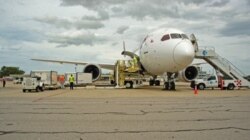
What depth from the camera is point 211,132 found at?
6629 millimetres

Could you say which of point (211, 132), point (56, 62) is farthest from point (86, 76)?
point (211, 132)

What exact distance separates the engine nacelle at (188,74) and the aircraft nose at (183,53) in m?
7.98

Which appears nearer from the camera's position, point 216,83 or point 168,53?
point 168,53

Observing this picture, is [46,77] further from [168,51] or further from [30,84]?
[168,51]

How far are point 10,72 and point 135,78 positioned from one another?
137 meters

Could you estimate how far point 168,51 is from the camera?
72.6ft

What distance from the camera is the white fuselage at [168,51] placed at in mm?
21483

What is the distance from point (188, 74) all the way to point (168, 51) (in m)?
8.93

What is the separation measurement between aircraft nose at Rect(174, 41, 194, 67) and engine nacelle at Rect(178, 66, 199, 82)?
26.2 ft

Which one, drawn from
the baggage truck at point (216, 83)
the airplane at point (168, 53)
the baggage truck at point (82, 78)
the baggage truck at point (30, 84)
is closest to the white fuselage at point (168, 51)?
the airplane at point (168, 53)

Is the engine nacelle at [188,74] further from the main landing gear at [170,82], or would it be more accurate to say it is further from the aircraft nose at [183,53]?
the aircraft nose at [183,53]

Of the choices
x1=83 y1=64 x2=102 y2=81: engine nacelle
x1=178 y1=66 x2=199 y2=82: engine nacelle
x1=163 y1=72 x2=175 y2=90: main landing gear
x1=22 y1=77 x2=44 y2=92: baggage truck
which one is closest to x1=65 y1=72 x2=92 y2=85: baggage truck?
x1=83 y1=64 x2=102 y2=81: engine nacelle

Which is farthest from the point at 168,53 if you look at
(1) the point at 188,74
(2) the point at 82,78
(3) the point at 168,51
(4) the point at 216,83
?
(2) the point at 82,78

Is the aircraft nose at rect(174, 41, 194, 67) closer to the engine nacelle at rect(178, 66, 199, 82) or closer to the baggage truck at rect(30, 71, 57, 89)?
the engine nacelle at rect(178, 66, 199, 82)
